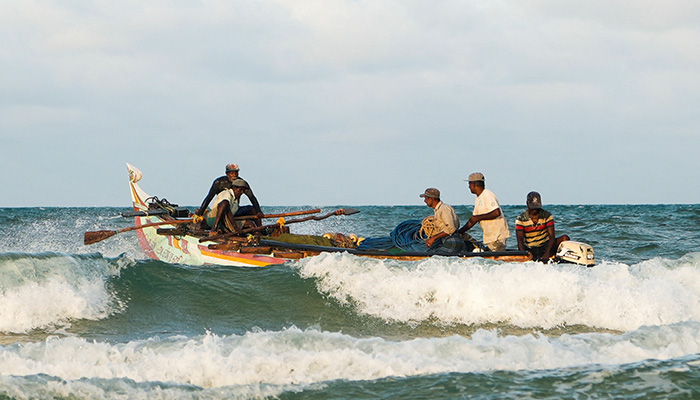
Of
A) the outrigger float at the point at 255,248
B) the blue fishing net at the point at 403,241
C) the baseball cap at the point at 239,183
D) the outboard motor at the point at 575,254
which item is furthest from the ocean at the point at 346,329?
the baseball cap at the point at 239,183

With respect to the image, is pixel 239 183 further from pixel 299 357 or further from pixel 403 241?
pixel 299 357

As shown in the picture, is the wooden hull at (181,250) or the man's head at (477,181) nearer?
the man's head at (477,181)

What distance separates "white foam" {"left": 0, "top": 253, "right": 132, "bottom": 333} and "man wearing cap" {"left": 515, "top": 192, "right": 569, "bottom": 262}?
215 inches

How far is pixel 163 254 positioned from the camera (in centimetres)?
1335

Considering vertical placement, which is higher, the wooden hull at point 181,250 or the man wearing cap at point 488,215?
the man wearing cap at point 488,215

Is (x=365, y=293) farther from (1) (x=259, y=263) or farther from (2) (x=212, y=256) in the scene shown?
(2) (x=212, y=256)

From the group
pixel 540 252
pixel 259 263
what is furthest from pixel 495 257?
pixel 259 263

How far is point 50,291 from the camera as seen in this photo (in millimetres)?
8227

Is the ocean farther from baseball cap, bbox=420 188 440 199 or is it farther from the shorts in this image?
baseball cap, bbox=420 188 440 199

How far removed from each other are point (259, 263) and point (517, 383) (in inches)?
233

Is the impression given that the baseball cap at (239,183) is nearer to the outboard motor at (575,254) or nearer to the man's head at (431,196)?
the man's head at (431,196)

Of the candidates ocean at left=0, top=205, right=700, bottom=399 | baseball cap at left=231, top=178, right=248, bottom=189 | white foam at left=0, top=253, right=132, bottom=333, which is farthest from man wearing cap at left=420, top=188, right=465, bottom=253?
white foam at left=0, top=253, right=132, bottom=333

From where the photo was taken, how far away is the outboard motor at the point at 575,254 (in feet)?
30.4

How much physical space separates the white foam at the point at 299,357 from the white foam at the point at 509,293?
1831 mm
